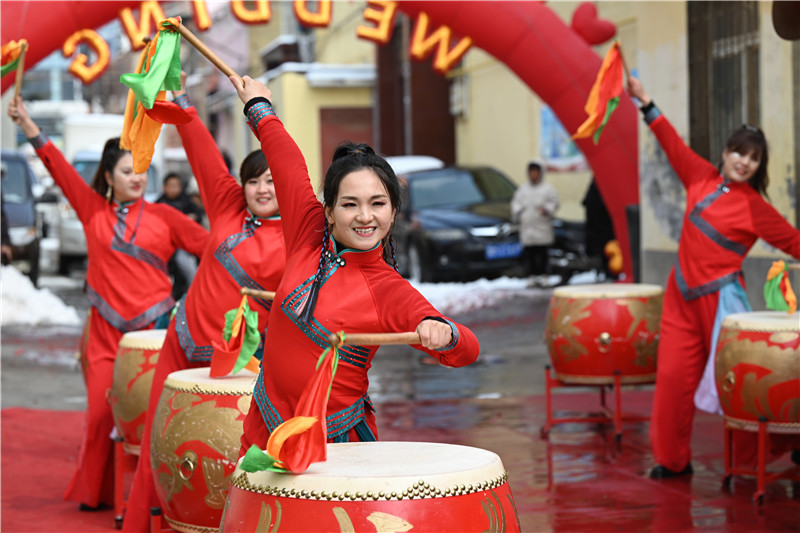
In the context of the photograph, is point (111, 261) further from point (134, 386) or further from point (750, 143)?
point (750, 143)

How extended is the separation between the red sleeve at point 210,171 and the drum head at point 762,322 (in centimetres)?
232

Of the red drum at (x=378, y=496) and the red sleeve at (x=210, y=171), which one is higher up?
the red sleeve at (x=210, y=171)

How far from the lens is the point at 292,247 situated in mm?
3012

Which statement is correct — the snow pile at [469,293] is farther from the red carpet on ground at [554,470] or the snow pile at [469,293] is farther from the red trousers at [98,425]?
the red trousers at [98,425]

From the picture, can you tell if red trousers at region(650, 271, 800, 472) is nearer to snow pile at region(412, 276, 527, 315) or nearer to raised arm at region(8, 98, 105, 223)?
raised arm at region(8, 98, 105, 223)

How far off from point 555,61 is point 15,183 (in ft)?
29.8

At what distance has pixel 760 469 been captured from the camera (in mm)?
5223

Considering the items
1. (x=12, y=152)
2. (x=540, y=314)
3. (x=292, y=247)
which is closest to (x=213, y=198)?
(x=292, y=247)

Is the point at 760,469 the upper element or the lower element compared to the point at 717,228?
lower

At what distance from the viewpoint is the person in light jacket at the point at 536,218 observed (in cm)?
1379

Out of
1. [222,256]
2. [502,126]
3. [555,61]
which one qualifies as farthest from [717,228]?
[502,126]

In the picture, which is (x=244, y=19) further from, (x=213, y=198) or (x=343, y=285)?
(x=343, y=285)

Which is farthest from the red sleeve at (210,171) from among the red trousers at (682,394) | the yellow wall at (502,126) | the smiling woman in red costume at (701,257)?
the yellow wall at (502,126)

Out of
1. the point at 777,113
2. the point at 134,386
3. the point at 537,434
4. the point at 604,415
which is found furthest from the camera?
the point at 777,113
